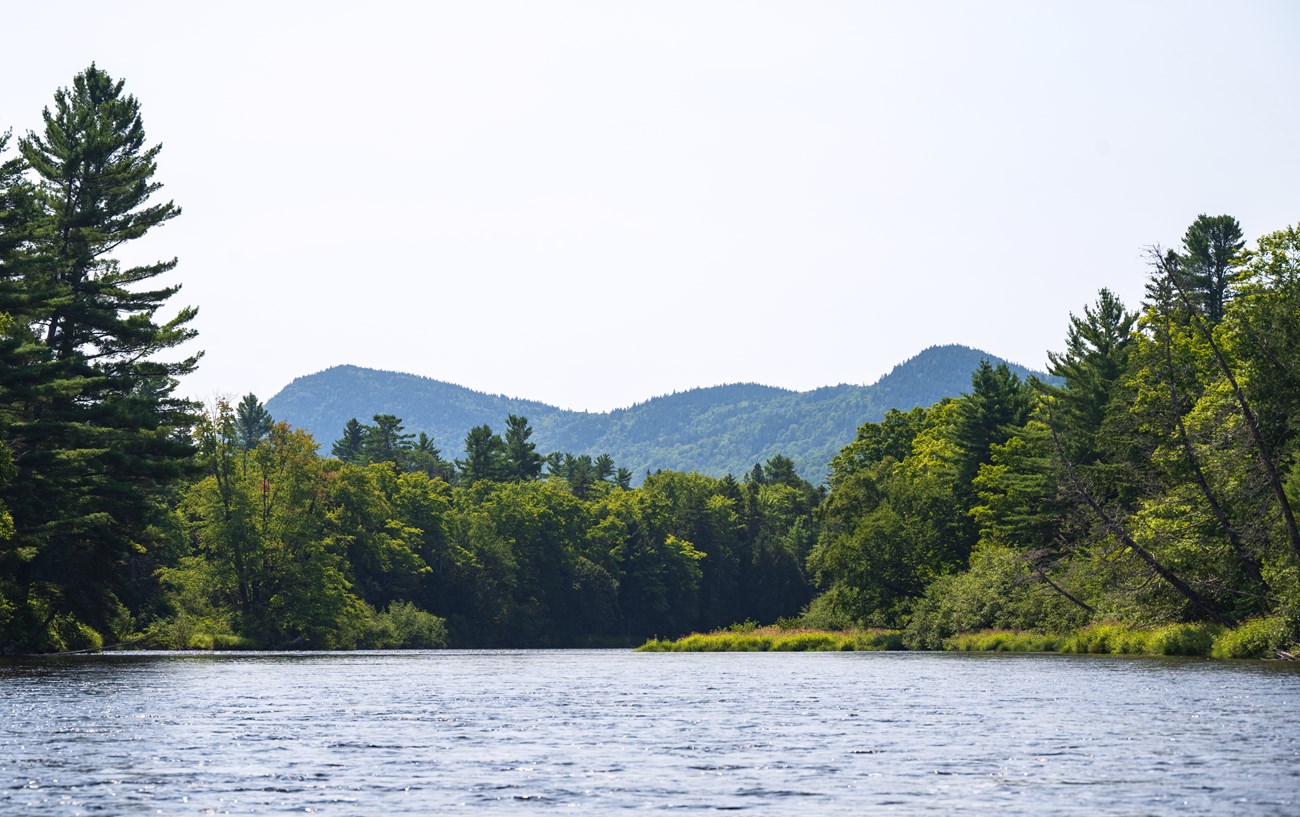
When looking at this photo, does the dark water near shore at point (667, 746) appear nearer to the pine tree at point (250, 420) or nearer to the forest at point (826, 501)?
the forest at point (826, 501)

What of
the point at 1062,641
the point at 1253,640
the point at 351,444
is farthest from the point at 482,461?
the point at 1253,640

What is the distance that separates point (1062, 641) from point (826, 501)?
40.7 m

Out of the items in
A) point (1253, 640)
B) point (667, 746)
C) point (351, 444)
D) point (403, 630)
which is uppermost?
point (351, 444)

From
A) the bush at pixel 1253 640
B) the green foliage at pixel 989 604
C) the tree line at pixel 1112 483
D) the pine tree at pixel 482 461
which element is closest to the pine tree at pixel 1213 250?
the tree line at pixel 1112 483

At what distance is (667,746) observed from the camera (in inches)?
969

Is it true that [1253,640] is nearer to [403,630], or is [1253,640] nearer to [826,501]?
[826,501]

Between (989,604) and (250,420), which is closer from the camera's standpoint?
(989,604)

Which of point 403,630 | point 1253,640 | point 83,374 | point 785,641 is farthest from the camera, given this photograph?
point 403,630

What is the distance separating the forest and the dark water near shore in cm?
1250

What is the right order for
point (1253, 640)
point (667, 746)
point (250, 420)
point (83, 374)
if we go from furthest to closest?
point (250, 420) < point (83, 374) < point (1253, 640) < point (667, 746)

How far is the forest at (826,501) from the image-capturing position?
2135 inches

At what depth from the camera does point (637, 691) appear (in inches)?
1678

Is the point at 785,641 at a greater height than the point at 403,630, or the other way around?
the point at 403,630

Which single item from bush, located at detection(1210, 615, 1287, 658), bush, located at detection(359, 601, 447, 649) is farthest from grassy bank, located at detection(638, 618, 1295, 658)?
bush, located at detection(359, 601, 447, 649)
